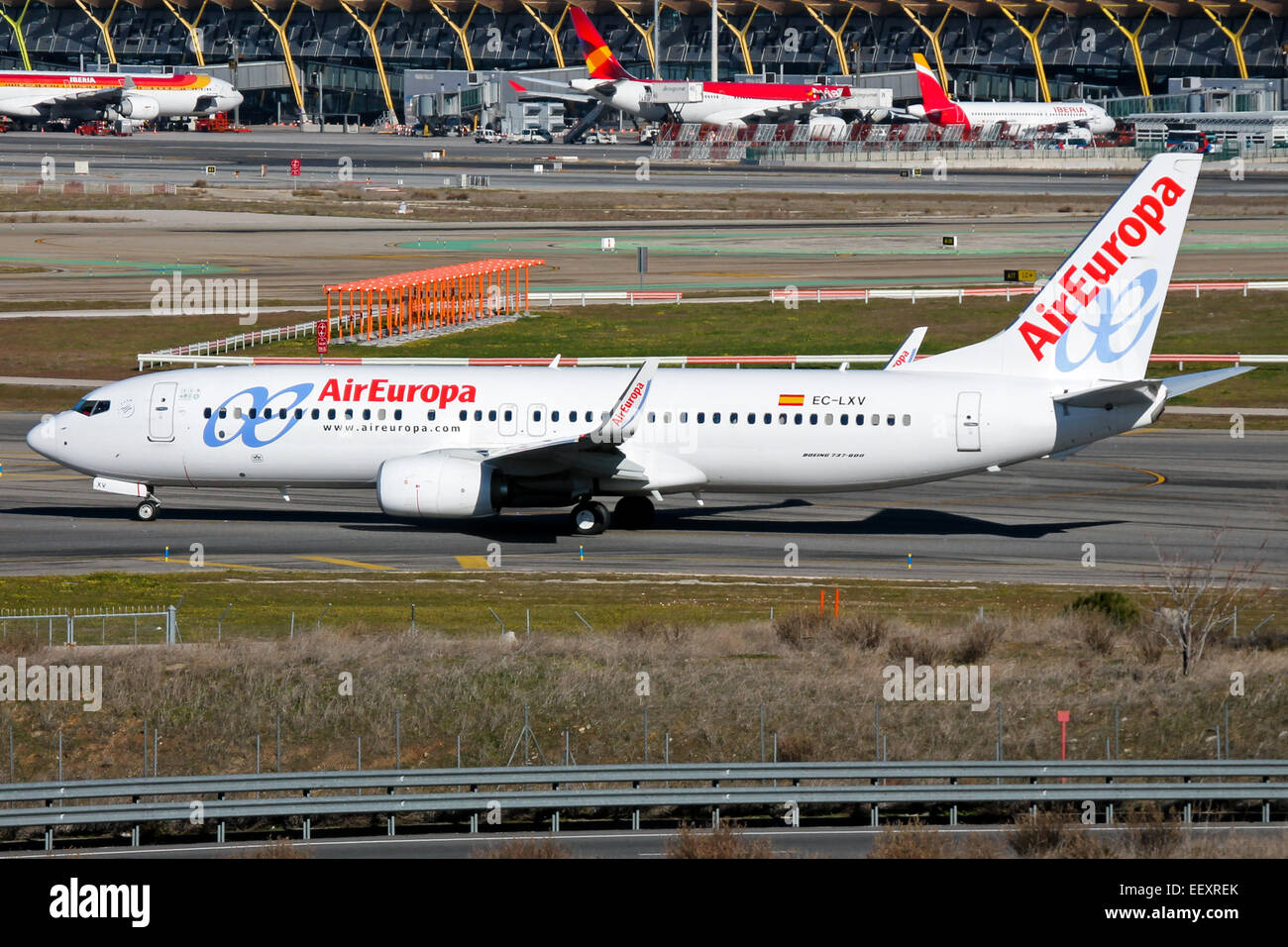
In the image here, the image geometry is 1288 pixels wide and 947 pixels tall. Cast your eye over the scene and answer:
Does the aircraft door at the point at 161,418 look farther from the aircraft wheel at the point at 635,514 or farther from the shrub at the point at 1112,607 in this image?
the shrub at the point at 1112,607

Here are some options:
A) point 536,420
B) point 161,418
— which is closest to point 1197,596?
point 536,420

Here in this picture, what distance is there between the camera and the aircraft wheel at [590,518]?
48.1 meters

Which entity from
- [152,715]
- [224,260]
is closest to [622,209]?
[224,260]

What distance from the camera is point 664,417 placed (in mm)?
46625

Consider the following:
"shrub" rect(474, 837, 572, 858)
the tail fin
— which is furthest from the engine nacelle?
"shrub" rect(474, 837, 572, 858)

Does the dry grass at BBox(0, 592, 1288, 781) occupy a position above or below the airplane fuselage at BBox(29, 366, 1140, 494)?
below

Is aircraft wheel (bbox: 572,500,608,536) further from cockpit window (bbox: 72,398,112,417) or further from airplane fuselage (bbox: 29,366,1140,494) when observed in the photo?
cockpit window (bbox: 72,398,112,417)

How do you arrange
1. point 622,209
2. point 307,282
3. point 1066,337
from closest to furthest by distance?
point 1066,337 → point 307,282 → point 622,209

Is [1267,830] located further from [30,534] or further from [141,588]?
[30,534]

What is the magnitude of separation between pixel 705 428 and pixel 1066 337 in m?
9.85

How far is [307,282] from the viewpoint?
10006 cm

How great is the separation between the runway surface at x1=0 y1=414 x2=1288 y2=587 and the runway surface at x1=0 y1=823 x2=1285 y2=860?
1888 centimetres

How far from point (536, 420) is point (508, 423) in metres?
0.77

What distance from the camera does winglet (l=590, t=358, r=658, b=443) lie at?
4488 cm
